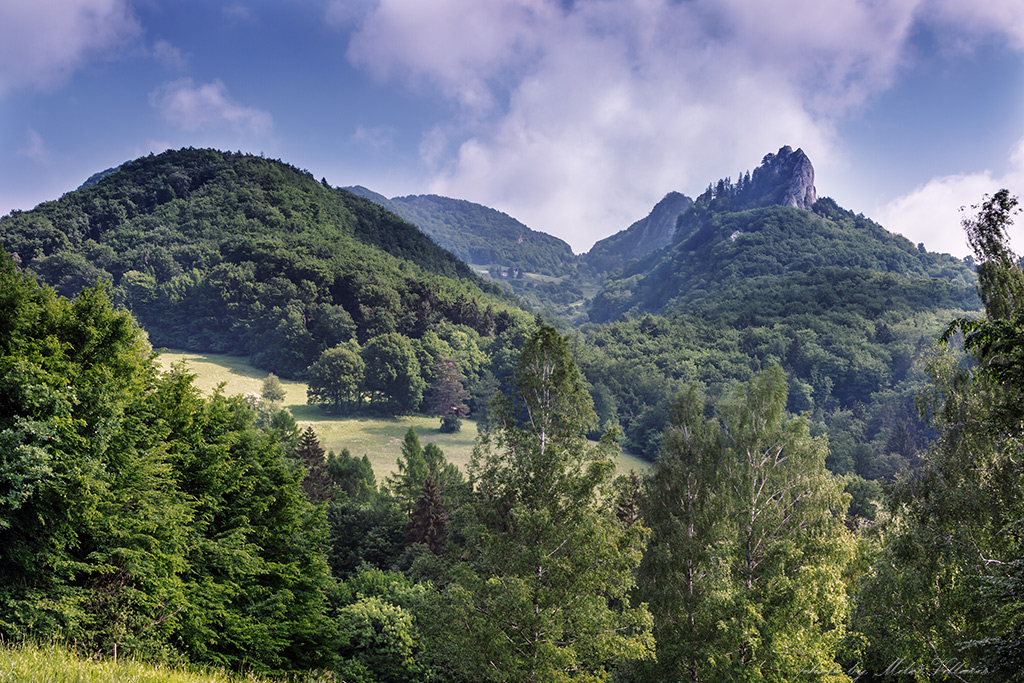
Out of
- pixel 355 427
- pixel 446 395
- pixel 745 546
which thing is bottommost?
pixel 355 427

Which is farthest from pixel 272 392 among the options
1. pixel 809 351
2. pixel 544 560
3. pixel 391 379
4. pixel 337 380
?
pixel 809 351

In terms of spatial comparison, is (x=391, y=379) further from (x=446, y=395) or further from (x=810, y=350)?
(x=810, y=350)

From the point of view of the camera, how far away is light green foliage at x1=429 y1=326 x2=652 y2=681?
13.5 metres

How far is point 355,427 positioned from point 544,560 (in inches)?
2556

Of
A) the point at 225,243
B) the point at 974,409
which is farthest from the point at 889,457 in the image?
the point at 225,243

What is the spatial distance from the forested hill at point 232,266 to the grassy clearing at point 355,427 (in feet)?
26.5

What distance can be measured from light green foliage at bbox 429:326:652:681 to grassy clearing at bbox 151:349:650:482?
142ft

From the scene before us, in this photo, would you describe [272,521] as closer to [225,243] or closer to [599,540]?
[599,540]

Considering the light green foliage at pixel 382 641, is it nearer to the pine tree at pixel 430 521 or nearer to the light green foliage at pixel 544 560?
the light green foliage at pixel 544 560

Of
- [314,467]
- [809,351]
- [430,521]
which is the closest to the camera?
[430,521]

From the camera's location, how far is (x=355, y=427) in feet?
243

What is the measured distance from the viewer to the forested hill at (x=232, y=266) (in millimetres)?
103250

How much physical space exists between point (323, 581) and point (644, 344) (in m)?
109

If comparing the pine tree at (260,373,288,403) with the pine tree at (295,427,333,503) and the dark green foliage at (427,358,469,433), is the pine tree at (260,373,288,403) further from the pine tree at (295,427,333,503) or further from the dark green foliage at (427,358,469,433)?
the pine tree at (295,427,333,503)
